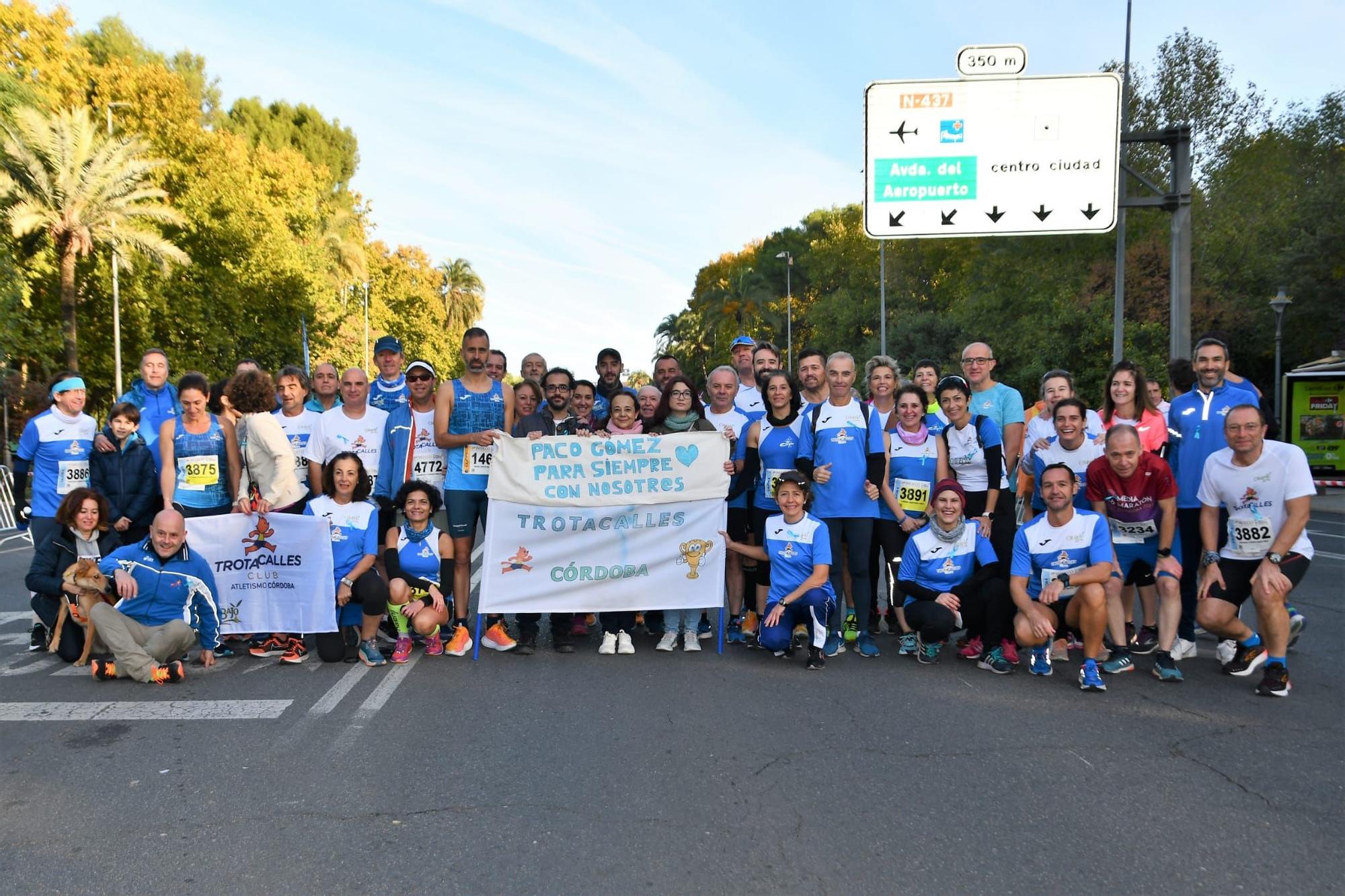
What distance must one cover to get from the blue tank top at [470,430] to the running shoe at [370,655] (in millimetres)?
1253

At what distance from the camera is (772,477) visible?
23.1 ft

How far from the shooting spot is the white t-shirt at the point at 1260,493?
5.90 m

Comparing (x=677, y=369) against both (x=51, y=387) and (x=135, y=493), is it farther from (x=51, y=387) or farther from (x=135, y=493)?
(x=51, y=387)

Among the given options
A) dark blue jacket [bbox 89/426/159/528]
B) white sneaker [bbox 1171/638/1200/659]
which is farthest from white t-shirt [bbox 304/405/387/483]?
white sneaker [bbox 1171/638/1200/659]

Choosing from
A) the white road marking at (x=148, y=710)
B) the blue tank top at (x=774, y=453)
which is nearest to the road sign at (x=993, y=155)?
the blue tank top at (x=774, y=453)

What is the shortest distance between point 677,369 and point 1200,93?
101 ft

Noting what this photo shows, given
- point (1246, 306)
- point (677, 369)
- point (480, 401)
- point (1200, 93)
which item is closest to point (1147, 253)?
point (1246, 306)

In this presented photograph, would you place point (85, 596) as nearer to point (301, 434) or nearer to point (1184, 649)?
point (301, 434)

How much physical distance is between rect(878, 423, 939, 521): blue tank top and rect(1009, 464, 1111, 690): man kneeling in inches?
32.4

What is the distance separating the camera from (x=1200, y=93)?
31609 mm

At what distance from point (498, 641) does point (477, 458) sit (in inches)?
52.6

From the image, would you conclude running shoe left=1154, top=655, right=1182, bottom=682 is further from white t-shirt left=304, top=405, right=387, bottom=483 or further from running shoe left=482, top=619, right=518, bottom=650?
white t-shirt left=304, top=405, right=387, bottom=483

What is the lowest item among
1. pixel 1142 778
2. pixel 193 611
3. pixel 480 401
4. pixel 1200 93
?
pixel 1142 778

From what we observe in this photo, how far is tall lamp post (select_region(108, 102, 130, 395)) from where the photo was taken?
28984 millimetres
